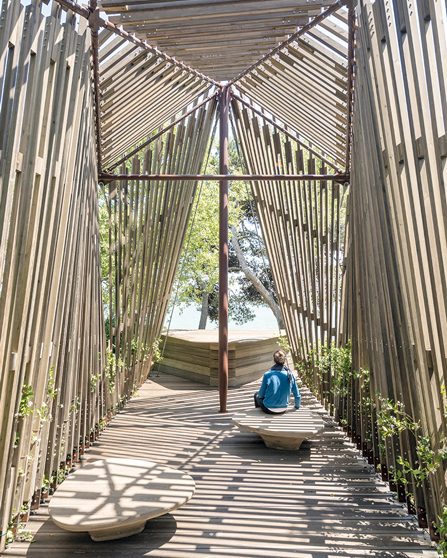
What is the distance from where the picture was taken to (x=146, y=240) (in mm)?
6594

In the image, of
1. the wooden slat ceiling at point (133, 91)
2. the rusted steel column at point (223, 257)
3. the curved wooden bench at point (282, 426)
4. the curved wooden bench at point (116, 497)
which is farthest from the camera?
the rusted steel column at point (223, 257)

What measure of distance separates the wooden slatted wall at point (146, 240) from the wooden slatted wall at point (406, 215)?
10.6 ft

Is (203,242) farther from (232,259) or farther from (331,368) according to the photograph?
(331,368)

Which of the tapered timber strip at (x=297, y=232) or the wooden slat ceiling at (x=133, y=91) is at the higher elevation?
the wooden slat ceiling at (x=133, y=91)

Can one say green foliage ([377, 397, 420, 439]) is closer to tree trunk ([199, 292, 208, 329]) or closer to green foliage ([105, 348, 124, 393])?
green foliage ([105, 348, 124, 393])

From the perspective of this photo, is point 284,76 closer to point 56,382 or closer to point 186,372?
point 56,382

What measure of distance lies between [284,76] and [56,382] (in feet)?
13.2

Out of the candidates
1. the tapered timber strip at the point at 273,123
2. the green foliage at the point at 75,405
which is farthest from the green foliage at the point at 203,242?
the green foliage at the point at 75,405

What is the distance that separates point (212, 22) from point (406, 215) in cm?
271

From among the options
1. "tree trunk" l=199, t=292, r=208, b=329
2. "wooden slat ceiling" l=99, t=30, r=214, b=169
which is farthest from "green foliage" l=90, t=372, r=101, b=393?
"tree trunk" l=199, t=292, r=208, b=329

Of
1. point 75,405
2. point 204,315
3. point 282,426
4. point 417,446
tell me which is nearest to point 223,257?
point 282,426

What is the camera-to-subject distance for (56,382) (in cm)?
366

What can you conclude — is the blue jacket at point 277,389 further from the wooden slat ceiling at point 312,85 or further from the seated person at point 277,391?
the wooden slat ceiling at point 312,85

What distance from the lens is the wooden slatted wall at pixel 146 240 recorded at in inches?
245
